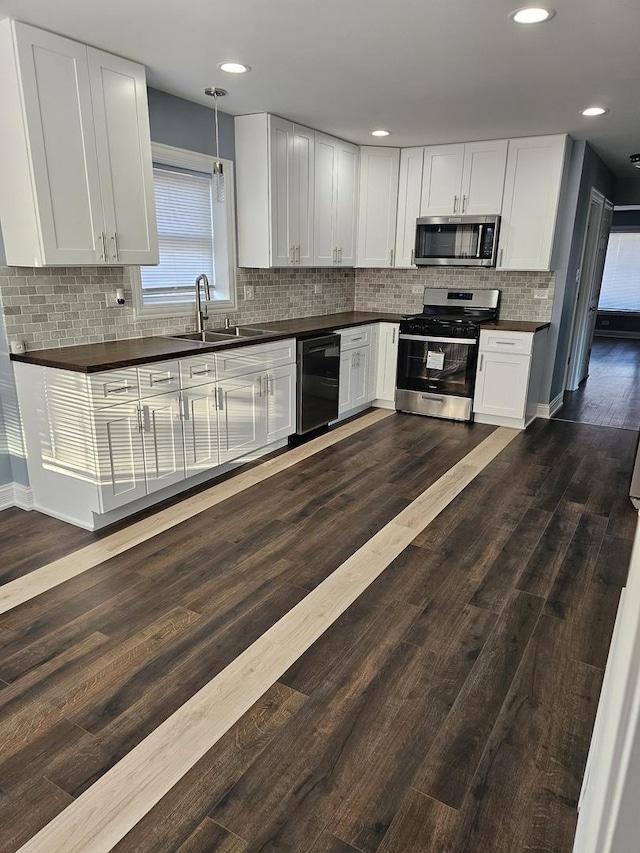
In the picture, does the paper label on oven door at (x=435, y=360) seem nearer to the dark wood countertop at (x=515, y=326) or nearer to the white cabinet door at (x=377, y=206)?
the dark wood countertop at (x=515, y=326)

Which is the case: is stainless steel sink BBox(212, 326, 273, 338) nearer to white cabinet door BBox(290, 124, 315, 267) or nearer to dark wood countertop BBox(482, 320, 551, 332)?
white cabinet door BBox(290, 124, 315, 267)

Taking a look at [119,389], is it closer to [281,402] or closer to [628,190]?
[281,402]

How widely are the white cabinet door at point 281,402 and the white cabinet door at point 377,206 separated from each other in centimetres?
198

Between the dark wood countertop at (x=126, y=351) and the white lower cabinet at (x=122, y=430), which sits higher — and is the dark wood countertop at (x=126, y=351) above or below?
above

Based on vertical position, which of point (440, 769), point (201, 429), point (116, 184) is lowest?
point (440, 769)

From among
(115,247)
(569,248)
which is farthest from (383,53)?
(569,248)

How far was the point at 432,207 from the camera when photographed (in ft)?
18.0

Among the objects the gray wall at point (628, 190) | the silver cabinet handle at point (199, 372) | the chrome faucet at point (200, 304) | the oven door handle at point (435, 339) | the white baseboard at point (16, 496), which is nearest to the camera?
the white baseboard at point (16, 496)

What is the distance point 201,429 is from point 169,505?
519mm

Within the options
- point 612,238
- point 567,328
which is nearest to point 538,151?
point 567,328

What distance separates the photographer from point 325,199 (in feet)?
16.9

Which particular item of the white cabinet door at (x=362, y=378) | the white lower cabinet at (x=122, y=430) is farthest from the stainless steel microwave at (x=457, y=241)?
the white lower cabinet at (x=122, y=430)

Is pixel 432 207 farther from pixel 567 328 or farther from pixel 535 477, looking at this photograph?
pixel 535 477

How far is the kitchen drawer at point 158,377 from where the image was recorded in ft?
10.5
